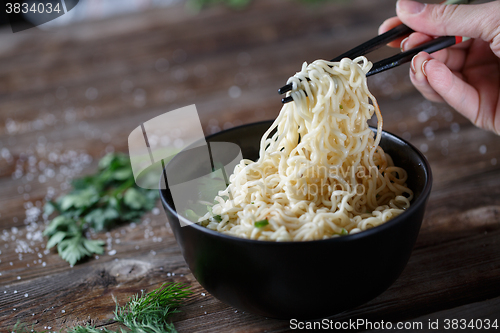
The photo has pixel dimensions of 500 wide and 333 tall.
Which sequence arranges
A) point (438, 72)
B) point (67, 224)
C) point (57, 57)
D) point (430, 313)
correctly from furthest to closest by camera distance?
point (57, 57) < point (67, 224) < point (438, 72) < point (430, 313)

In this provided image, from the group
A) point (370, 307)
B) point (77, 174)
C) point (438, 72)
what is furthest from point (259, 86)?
point (370, 307)

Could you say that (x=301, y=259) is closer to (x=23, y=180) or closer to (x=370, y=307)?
(x=370, y=307)

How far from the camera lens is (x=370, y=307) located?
130 centimetres

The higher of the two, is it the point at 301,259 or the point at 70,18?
the point at 70,18

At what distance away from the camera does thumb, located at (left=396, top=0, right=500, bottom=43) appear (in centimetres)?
154

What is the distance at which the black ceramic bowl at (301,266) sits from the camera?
3.43 feet

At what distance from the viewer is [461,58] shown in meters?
2.09

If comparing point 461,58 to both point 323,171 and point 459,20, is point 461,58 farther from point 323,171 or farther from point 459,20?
point 323,171

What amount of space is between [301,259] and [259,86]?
7.95ft

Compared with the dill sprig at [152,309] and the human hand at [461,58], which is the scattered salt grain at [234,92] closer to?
the human hand at [461,58]

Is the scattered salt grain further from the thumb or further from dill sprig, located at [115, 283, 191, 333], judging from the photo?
dill sprig, located at [115, 283, 191, 333]
